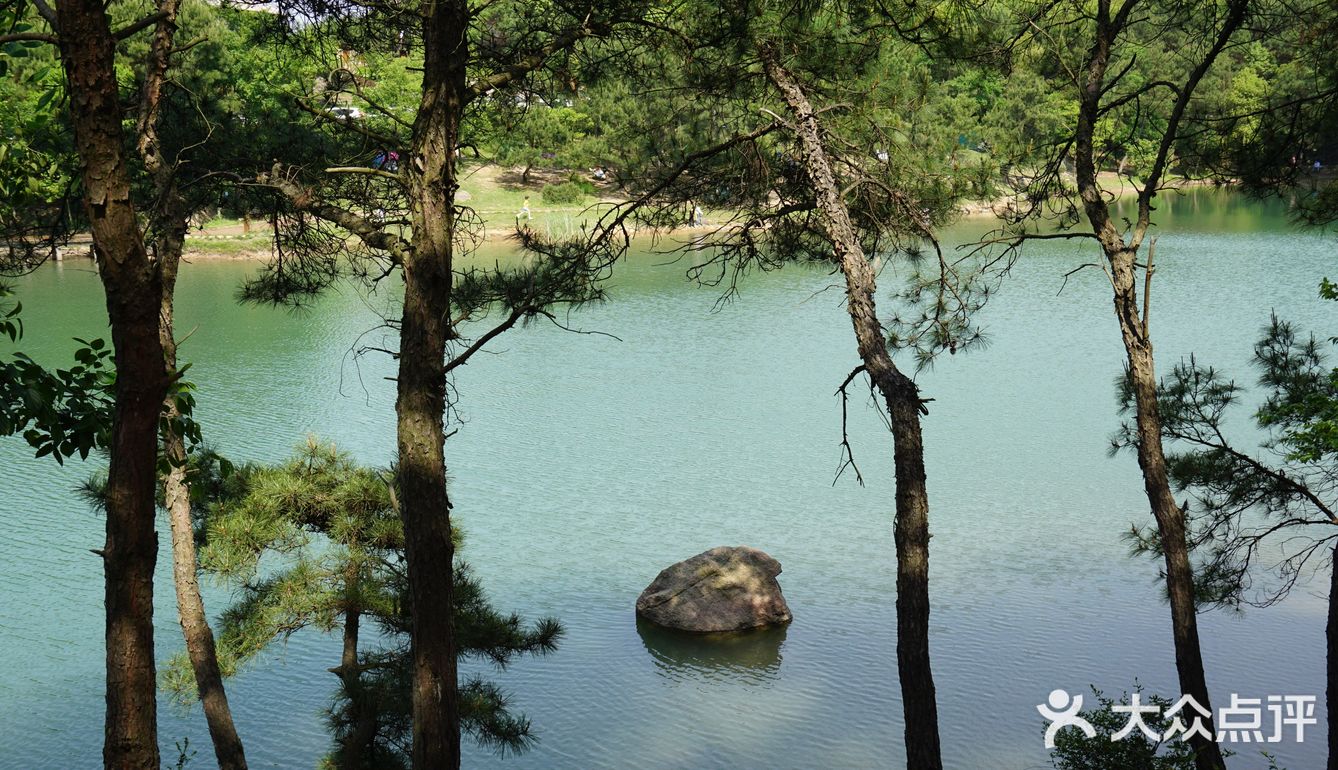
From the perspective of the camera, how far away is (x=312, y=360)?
47.2 ft

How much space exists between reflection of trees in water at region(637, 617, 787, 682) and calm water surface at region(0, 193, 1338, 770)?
0.02m

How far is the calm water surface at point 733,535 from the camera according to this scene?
632 cm

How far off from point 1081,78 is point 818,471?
206 inches

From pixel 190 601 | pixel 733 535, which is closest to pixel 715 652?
pixel 733 535

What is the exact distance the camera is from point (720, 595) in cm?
734

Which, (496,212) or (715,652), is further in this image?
(496,212)

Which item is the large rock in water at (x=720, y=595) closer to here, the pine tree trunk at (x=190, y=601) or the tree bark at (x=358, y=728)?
the tree bark at (x=358, y=728)

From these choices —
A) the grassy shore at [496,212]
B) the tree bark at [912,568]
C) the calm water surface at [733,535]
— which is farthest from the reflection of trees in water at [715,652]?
the grassy shore at [496,212]

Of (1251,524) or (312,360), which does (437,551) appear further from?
(312,360)

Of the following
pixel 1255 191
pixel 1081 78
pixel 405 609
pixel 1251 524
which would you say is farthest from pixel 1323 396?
pixel 1251 524

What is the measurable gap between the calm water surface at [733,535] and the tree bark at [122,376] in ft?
12.8

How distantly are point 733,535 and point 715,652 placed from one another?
1.62 metres

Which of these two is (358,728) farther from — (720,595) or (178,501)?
(720,595)

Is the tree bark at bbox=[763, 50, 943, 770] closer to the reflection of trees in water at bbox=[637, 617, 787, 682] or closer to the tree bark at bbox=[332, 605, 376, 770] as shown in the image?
A: the tree bark at bbox=[332, 605, 376, 770]
